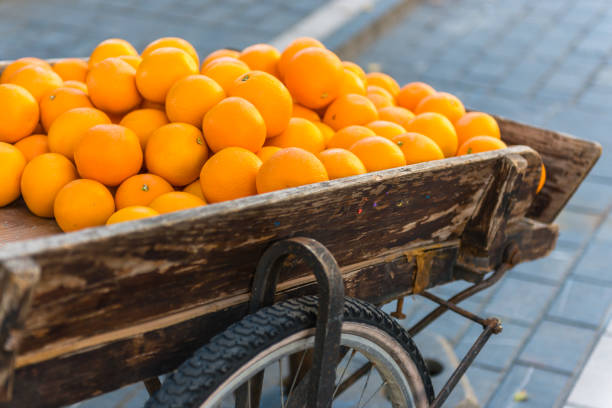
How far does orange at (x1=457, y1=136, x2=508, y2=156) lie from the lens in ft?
6.18

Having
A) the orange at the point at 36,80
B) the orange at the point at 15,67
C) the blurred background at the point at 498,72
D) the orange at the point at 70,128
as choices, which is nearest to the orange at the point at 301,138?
the orange at the point at 70,128

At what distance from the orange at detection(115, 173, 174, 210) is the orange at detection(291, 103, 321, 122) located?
1.66 ft

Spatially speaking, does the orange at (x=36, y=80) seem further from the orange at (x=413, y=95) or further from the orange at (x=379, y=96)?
the orange at (x=413, y=95)

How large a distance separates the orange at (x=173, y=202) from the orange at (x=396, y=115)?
732 mm

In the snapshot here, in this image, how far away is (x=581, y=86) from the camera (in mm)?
5047

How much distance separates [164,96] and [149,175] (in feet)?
0.94

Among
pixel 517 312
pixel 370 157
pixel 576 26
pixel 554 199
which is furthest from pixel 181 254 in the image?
pixel 576 26

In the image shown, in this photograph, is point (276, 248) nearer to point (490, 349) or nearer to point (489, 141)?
point (489, 141)

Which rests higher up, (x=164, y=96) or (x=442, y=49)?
(x=442, y=49)

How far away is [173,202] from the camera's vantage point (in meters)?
1.54

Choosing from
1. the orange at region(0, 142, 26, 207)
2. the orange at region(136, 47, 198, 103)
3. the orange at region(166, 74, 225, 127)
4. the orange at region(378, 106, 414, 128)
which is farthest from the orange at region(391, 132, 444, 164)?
the orange at region(0, 142, 26, 207)

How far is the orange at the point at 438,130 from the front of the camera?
1938 mm

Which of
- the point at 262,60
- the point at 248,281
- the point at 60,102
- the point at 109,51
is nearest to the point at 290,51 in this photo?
the point at 262,60

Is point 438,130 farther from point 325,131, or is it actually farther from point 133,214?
point 133,214
